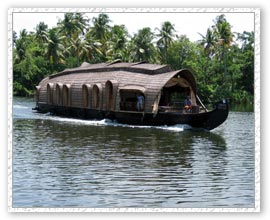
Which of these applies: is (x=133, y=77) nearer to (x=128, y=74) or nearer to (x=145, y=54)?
(x=128, y=74)

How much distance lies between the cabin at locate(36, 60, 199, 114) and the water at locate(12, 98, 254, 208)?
5.77ft

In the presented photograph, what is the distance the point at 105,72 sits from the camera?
16.6 meters

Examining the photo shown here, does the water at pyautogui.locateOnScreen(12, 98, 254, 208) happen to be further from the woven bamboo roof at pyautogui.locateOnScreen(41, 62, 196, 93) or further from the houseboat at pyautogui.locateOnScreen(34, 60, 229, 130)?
the woven bamboo roof at pyautogui.locateOnScreen(41, 62, 196, 93)

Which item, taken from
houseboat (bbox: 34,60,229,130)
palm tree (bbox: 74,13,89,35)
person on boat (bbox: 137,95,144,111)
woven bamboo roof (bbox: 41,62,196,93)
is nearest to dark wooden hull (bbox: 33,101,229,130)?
houseboat (bbox: 34,60,229,130)

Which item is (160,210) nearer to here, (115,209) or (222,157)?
(115,209)

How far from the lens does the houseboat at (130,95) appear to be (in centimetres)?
1403

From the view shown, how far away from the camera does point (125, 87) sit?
15242mm

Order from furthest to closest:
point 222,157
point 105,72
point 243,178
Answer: point 105,72, point 222,157, point 243,178

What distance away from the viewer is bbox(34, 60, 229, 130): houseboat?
14031 millimetres

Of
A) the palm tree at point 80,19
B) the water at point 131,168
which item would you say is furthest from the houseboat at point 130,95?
the palm tree at point 80,19

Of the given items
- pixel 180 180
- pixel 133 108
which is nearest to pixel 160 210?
pixel 180 180

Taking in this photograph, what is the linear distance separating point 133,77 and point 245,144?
5410 mm

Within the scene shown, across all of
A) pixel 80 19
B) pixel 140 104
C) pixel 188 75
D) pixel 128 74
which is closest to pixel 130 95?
pixel 128 74

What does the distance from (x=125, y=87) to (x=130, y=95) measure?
832mm
